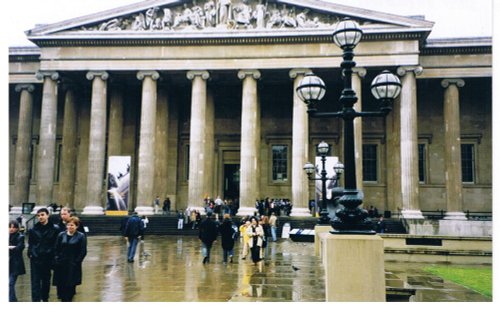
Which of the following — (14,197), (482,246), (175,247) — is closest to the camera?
(482,246)

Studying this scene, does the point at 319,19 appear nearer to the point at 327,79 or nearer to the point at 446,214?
the point at 327,79

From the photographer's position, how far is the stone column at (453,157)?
33.4 m

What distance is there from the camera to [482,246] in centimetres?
1672

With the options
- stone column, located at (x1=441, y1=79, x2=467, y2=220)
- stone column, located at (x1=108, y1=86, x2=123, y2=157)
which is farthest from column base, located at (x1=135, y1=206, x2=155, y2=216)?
stone column, located at (x1=441, y1=79, x2=467, y2=220)

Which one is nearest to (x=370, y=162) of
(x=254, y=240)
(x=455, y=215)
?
(x=455, y=215)

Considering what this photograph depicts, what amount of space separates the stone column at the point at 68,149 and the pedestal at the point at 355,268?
32.7 metres

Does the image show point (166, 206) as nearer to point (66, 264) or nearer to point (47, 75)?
point (47, 75)

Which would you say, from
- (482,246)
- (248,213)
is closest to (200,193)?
(248,213)

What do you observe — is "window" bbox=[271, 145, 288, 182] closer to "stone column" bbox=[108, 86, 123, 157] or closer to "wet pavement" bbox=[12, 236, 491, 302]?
"stone column" bbox=[108, 86, 123, 157]

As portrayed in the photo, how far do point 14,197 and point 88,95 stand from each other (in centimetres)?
988

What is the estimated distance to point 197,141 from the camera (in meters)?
33.6

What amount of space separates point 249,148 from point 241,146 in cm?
79

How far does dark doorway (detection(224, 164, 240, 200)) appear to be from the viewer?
40.1m

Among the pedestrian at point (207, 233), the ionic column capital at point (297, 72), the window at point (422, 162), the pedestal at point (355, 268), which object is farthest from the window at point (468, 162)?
the pedestal at point (355, 268)
